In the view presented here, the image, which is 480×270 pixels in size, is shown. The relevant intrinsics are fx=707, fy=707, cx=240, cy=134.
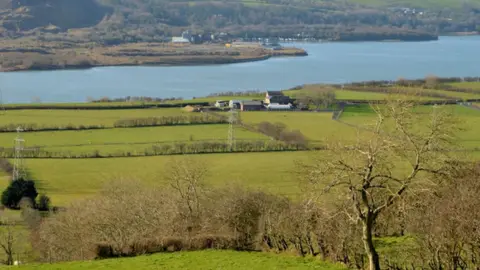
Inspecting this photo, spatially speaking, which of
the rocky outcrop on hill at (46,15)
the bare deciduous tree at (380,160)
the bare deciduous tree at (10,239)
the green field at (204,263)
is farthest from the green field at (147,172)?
the rocky outcrop on hill at (46,15)

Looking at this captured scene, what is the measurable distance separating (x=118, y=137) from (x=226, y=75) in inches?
1039

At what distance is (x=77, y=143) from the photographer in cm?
2031

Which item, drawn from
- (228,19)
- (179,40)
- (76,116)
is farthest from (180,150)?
(228,19)

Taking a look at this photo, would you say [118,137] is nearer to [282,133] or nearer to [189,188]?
[282,133]

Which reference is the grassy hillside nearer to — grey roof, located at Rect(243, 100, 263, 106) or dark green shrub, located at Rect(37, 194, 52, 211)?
grey roof, located at Rect(243, 100, 263, 106)

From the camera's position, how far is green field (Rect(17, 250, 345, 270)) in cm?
791

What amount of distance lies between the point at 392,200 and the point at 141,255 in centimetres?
334

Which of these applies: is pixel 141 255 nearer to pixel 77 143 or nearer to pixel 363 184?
pixel 363 184

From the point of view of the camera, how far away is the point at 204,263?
8.13m

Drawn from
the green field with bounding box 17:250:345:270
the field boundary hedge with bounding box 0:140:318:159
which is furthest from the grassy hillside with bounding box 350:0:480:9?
the green field with bounding box 17:250:345:270

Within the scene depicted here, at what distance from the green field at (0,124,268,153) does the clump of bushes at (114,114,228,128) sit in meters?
0.55

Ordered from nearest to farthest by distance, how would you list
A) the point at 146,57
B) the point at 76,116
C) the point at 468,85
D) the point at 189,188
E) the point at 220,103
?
the point at 189,188 < the point at 76,116 < the point at 220,103 < the point at 468,85 < the point at 146,57

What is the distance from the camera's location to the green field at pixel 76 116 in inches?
938

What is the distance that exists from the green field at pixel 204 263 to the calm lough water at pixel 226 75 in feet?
83.5
